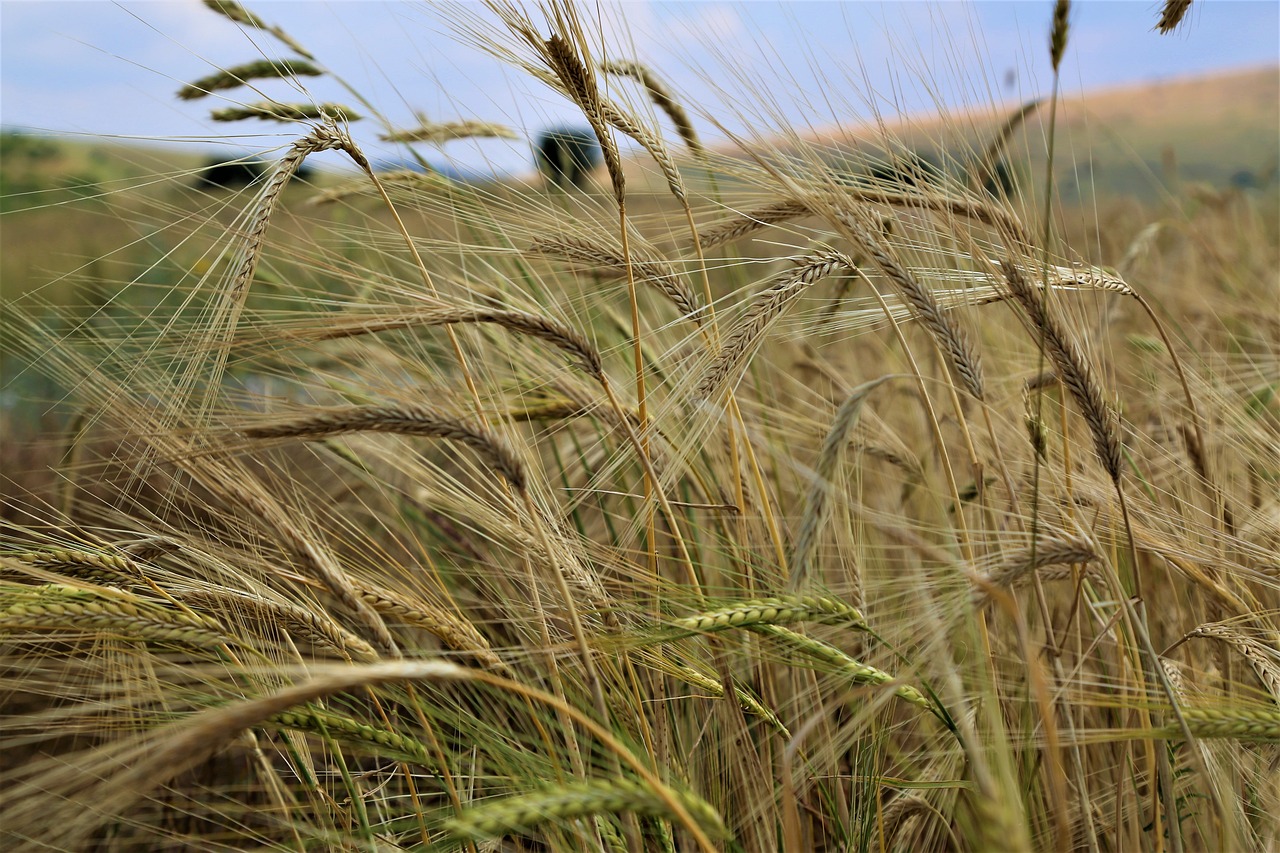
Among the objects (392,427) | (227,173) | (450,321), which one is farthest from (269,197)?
(227,173)

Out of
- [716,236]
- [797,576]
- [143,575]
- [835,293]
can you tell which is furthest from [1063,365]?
[143,575]

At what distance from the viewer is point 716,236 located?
1766 mm

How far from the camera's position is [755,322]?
1304 millimetres

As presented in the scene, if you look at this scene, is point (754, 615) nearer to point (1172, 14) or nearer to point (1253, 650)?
point (1253, 650)

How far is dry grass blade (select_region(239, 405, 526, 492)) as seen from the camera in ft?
3.37

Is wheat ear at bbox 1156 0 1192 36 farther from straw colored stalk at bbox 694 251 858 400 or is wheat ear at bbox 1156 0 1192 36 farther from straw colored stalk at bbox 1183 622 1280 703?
straw colored stalk at bbox 1183 622 1280 703

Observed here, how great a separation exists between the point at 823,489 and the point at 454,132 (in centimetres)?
151

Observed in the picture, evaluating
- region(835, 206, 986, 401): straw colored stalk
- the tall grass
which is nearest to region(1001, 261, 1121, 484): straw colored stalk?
the tall grass

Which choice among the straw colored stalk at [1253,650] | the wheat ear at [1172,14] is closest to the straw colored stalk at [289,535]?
the straw colored stalk at [1253,650]

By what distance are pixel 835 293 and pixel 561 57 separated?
3.41 ft

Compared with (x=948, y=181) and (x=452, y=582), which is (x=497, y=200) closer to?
(x=948, y=181)

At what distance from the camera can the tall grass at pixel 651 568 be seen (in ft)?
3.44

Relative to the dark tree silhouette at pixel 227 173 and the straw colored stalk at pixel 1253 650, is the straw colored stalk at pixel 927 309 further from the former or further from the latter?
the dark tree silhouette at pixel 227 173

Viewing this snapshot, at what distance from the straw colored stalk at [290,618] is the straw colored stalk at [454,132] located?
1.15 m
